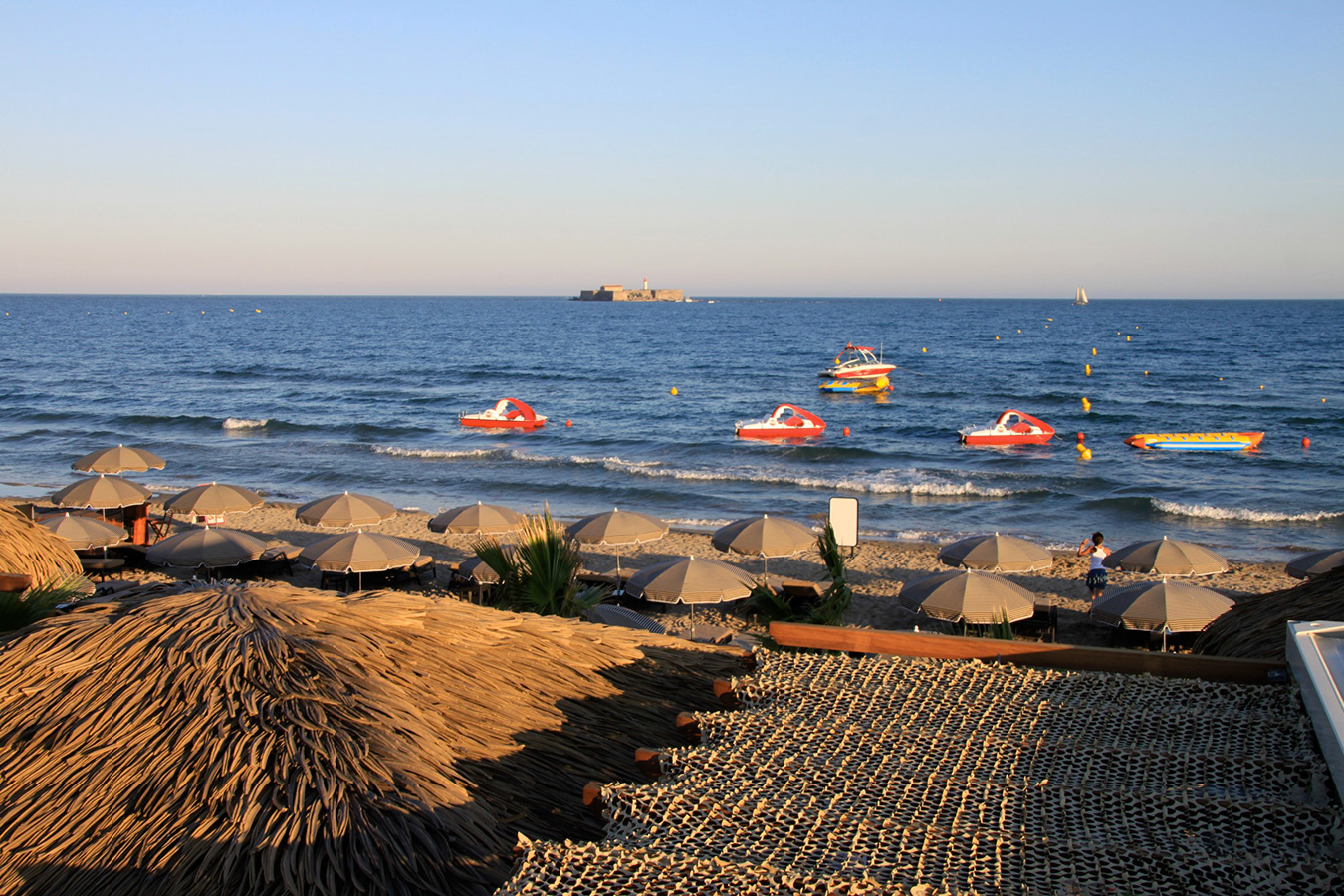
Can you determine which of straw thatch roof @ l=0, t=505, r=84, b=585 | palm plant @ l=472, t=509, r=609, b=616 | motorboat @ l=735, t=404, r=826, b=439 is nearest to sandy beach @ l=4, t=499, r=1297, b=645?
palm plant @ l=472, t=509, r=609, b=616

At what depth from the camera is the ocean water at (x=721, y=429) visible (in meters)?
25.2

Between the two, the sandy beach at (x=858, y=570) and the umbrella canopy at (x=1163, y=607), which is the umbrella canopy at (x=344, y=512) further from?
the umbrella canopy at (x=1163, y=607)

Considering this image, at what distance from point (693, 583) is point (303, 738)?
1008 centimetres

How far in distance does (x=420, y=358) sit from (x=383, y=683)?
71694 millimetres

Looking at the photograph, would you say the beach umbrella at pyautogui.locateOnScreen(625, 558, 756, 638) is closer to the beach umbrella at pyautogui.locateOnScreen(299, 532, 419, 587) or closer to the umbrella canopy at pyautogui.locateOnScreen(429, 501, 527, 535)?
the umbrella canopy at pyautogui.locateOnScreen(429, 501, 527, 535)

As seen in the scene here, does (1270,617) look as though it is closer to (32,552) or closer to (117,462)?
(32,552)

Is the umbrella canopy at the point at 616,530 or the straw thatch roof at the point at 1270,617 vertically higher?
the straw thatch roof at the point at 1270,617

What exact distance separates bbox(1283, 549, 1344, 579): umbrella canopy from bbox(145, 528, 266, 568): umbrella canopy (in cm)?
1582

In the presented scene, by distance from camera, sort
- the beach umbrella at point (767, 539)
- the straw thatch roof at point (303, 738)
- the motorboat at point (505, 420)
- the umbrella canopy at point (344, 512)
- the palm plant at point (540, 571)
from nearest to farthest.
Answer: the straw thatch roof at point (303, 738) → the palm plant at point (540, 571) → the beach umbrella at point (767, 539) → the umbrella canopy at point (344, 512) → the motorboat at point (505, 420)

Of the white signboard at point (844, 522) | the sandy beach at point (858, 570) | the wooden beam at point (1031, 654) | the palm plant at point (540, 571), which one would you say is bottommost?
the sandy beach at point (858, 570)

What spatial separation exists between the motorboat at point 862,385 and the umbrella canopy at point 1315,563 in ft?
113

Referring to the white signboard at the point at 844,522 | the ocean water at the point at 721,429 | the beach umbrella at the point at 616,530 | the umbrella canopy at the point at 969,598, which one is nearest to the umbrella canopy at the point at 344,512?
the beach umbrella at the point at 616,530

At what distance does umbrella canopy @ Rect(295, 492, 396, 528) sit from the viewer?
667 inches

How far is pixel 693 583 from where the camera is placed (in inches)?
515
